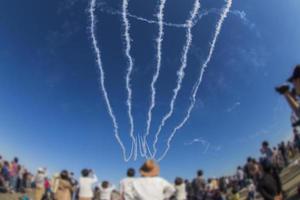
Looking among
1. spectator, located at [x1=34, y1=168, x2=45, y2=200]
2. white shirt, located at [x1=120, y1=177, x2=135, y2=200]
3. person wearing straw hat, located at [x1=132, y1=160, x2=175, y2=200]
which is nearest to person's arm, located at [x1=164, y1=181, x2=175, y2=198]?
person wearing straw hat, located at [x1=132, y1=160, x2=175, y2=200]

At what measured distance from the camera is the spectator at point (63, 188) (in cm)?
1339

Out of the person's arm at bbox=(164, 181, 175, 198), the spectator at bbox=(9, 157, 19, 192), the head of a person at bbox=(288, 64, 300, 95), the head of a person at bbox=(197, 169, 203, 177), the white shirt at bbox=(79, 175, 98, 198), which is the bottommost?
the person's arm at bbox=(164, 181, 175, 198)

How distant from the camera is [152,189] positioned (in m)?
5.50

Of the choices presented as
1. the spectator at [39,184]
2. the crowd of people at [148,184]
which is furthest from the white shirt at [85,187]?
the spectator at [39,184]

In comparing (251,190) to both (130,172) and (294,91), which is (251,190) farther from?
(294,91)

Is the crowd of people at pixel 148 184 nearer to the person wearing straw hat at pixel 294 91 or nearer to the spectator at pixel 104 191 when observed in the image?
the spectator at pixel 104 191

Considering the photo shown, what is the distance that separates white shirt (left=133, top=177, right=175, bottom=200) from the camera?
548cm

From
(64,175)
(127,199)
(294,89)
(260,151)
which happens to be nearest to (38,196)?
(64,175)

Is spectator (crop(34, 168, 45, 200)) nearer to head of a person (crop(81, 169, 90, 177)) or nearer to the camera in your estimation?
head of a person (crop(81, 169, 90, 177))

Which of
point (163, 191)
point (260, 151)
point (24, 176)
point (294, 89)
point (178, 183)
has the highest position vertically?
point (24, 176)

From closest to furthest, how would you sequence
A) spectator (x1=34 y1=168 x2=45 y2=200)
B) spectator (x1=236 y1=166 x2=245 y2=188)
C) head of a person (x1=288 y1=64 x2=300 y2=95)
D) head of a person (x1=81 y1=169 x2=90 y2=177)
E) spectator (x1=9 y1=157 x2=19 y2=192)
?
1. head of a person (x1=288 y1=64 x2=300 y2=95)
2. head of a person (x1=81 y1=169 x2=90 y2=177)
3. spectator (x1=34 y1=168 x2=45 y2=200)
4. spectator (x1=9 y1=157 x2=19 y2=192)
5. spectator (x1=236 y1=166 x2=245 y2=188)

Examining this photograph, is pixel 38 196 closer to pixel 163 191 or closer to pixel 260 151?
pixel 260 151

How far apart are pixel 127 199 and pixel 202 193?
45.6ft

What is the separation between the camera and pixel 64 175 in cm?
Answer: 1354
